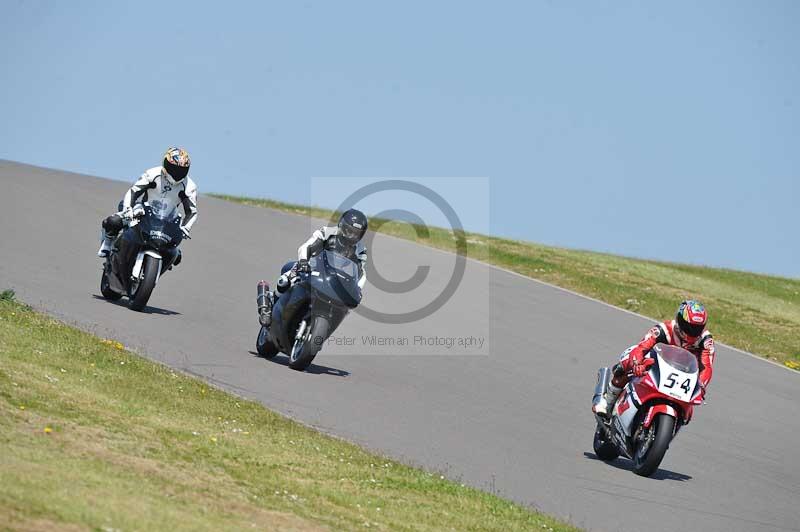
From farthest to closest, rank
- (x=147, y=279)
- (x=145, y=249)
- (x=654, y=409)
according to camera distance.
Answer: (x=145, y=249), (x=147, y=279), (x=654, y=409)

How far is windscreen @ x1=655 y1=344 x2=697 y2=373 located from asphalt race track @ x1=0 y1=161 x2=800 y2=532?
120 centimetres

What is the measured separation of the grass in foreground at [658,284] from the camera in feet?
90.3

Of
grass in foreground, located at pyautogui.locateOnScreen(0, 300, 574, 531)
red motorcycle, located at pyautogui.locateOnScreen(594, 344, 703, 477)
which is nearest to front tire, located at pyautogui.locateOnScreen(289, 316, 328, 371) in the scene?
grass in foreground, located at pyautogui.locateOnScreen(0, 300, 574, 531)

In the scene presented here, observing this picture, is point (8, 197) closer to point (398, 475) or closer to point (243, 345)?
point (243, 345)

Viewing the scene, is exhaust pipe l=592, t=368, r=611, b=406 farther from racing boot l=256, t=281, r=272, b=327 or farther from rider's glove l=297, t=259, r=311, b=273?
racing boot l=256, t=281, r=272, b=327

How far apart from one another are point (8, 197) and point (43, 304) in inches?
508

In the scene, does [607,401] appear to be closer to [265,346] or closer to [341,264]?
[341,264]

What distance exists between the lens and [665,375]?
13.2m

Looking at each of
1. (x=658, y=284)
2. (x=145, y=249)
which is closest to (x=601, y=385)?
(x=145, y=249)

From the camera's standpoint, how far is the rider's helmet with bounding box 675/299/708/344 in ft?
44.7

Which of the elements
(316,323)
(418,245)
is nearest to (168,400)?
(316,323)

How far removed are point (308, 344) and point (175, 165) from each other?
13.3ft

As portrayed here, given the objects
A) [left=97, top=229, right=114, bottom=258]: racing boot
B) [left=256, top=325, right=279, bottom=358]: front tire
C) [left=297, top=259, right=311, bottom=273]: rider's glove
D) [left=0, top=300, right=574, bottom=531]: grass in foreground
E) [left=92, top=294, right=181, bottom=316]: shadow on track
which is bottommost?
[left=0, top=300, right=574, bottom=531]: grass in foreground

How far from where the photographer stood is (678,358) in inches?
528
